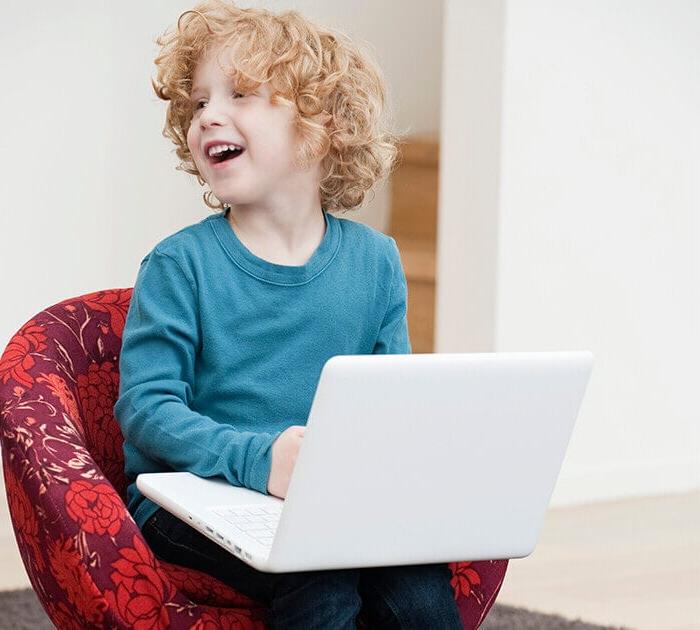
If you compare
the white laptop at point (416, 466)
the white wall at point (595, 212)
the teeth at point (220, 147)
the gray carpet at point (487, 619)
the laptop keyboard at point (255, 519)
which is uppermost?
the teeth at point (220, 147)

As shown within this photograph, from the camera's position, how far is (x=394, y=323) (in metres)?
1.62

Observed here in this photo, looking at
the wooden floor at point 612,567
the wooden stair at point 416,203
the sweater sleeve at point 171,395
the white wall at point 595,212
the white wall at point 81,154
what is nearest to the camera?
the sweater sleeve at point 171,395

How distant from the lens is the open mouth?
1532 millimetres

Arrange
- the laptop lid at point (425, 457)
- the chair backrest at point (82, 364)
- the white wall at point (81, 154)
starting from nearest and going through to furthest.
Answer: the laptop lid at point (425, 457) < the chair backrest at point (82, 364) < the white wall at point (81, 154)

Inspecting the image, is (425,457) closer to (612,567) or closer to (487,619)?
(487,619)

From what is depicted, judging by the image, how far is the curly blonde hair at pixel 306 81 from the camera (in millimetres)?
1530

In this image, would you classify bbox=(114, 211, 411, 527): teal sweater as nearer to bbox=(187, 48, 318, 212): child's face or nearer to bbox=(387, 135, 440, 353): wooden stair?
bbox=(187, 48, 318, 212): child's face

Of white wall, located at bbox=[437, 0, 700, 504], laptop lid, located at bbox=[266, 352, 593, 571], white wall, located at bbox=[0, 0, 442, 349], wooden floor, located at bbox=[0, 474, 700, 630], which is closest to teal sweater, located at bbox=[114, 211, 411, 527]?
laptop lid, located at bbox=[266, 352, 593, 571]

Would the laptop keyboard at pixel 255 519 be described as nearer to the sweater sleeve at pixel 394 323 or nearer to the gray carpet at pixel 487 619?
the sweater sleeve at pixel 394 323

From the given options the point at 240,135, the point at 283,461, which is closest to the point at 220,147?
the point at 240,135

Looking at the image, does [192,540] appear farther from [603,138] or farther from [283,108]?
[603,138]

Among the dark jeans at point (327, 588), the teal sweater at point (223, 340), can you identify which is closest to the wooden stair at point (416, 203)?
the teal sweater at point (223, 340)

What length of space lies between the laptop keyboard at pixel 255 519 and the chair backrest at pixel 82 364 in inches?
12.1

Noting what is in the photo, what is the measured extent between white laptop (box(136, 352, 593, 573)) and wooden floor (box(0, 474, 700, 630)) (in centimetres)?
133
